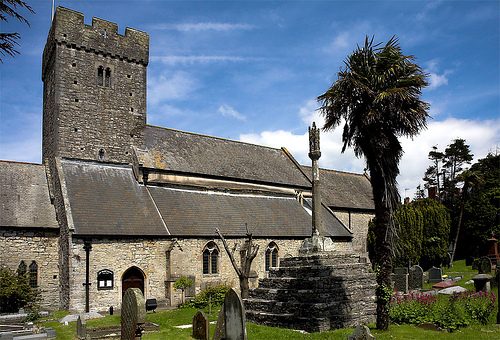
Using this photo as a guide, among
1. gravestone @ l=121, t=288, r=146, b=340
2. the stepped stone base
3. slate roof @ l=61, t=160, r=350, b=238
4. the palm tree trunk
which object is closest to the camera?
gravestone @ l=121, t=288, r=146, b=340

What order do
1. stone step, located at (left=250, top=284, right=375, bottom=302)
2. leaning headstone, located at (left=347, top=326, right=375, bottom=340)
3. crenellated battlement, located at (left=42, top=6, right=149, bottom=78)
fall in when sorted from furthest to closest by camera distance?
crenellated battlement, located at (left=42, top=6, right=149, bottom=78) < stone step, located at (left=250, top=284, right=375, bottom=302) < leaning headstone, located at (left=347, top=326, right=375, bottom=340)

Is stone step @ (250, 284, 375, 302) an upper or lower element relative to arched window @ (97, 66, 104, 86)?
lower

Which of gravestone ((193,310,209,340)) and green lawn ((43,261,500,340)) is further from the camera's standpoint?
gravestone ((193,310,209,340))

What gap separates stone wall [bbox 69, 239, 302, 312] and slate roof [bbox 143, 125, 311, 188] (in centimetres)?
650

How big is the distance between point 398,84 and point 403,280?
13.4 meters

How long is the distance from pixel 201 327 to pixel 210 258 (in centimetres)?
1092

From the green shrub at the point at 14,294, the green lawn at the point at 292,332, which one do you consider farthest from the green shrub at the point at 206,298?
the green shrub at the point at 14,294

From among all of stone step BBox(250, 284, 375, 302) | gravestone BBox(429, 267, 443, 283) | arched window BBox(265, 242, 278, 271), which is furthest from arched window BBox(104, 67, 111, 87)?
gravestone BBox(429, 267, 443, 283)

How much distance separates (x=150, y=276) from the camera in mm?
22469

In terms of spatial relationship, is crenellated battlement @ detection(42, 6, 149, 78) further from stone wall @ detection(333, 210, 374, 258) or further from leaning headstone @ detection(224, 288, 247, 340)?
leaning headstone @ detection(224, 288, 247, 340)

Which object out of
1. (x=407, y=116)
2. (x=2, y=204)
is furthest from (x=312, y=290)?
(x=2, y=204)

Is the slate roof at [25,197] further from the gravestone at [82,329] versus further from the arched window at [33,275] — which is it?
the gravestone at [82,329]

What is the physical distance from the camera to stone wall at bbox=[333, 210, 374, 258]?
3728cm

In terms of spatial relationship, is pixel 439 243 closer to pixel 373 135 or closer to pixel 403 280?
pixel 403 280
